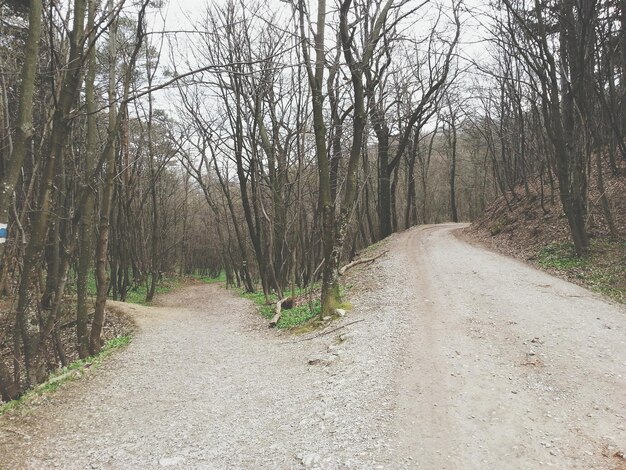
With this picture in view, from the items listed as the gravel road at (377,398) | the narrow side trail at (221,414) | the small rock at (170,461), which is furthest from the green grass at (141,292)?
the small rock at (170,461)

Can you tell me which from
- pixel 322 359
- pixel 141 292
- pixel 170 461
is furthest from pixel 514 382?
pixel 141 292

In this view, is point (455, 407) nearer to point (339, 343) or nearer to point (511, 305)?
point (339, 343)

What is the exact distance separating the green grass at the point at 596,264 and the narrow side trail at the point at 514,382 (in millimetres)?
725

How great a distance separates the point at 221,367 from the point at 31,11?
543 centimetres

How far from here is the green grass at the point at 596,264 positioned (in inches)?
338

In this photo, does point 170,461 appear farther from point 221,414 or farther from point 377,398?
point 377,398

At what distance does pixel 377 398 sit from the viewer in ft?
14.1

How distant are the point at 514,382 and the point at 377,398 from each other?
5.11 feet

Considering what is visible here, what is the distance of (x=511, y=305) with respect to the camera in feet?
23.9

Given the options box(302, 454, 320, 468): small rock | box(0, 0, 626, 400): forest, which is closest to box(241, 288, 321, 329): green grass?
box(0, 0, 626, 400): forest

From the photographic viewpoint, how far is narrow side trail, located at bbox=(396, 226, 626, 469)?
3.28m

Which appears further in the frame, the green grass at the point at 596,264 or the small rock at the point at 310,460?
the green grass at the point at 596,264

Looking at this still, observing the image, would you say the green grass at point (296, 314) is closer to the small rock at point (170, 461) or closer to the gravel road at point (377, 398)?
the gravel road at point (377, 398)

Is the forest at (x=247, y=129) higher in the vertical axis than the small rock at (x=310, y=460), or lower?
higher
